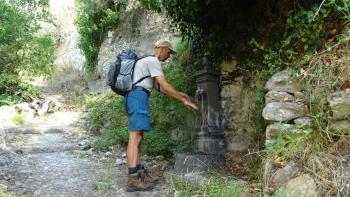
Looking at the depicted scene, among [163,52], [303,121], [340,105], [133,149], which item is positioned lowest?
[133,149]

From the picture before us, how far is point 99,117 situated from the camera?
A: 25.3 feet

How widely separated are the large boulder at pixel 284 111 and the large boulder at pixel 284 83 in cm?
23

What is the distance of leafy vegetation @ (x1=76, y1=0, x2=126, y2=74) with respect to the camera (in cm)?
1194

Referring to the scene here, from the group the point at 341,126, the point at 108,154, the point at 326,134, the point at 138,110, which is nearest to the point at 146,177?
the point at 138,110

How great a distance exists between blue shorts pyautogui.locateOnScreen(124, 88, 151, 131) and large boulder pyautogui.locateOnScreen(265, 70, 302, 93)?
1305 mm

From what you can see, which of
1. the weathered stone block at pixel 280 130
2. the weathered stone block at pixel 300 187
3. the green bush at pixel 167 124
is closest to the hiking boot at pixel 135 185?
the green bush at pixel 167 124

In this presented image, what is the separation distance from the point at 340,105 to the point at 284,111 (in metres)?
0.53

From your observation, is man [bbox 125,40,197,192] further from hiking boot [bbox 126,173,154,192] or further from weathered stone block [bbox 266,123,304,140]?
weathered stone block [bbox 266,123,304,140]

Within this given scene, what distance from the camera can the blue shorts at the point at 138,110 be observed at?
387 centimetres

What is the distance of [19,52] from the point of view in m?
11.2

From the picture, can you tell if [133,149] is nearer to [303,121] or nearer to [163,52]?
[163,52]

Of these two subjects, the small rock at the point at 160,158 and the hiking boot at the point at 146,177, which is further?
the small rock at the point at 160,158

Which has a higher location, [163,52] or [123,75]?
[163,52]

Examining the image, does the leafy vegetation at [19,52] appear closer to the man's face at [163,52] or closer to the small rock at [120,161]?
the small rock at [120,161]
